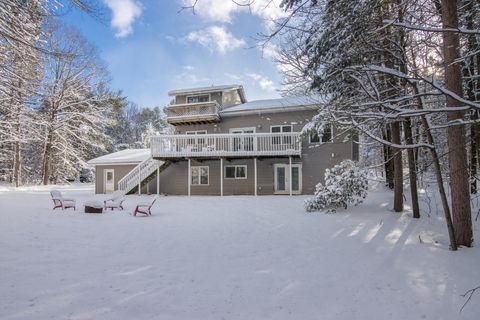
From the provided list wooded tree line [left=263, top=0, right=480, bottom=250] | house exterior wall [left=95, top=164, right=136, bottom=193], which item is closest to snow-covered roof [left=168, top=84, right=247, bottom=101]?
house exterior wall [left=95, top=164, right=136, bottom=193]

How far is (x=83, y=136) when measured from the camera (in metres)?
26.3

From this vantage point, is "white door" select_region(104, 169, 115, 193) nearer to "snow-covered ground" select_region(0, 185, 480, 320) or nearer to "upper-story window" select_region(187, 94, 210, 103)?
"upper-story window" select_region(187, 94, 210, 103)

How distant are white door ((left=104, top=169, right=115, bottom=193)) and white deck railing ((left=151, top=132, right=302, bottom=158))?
5.69m

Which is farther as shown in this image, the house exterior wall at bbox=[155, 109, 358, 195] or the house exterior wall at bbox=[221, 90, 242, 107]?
the house exterior wall at bbox=[221, 90, 242, 107]

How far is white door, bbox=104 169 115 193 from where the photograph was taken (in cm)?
2117

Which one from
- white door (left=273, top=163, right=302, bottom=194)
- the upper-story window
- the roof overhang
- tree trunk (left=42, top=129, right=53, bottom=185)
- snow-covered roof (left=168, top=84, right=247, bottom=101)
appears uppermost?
snow-covered roof (left=168, top=84, right=247, bottom=101)

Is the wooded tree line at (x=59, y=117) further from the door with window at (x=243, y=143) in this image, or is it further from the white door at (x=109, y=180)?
the door with window at (x=243, y=143)

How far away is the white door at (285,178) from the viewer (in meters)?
18.2

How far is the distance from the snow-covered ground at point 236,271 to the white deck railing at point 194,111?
12.0 meters

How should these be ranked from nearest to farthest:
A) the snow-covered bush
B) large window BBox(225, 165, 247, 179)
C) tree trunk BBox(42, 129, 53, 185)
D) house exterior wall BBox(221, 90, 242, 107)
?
the snow-covered bush, large window BBox(225, 165, 247, 179), house exterior wall BBox(221, 90, 242, 107), tree trunk BBox(42, 129, 53, 185)

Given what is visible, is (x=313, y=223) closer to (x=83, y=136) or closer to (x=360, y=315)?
(x=360, y=315)

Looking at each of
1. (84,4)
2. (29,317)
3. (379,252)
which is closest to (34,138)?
(84,4)

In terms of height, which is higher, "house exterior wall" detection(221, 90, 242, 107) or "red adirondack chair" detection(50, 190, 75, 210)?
"house exterior wall" detection(221, 90, 242, 107)

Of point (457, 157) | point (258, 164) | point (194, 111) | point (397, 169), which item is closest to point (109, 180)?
point (194, 111)
